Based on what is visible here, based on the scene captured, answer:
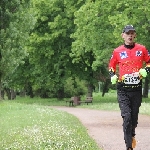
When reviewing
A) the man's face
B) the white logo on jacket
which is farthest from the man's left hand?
the man's face

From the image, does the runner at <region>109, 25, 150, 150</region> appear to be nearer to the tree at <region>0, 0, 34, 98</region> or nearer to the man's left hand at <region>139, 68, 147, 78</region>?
the man's left hand at <region>139, 68, 147, 78</region>

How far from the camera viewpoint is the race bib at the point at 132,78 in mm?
7773

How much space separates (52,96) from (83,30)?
1892 cm

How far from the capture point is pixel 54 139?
10.8 m

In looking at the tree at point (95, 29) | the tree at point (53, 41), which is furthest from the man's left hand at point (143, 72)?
the tree at point (53, 41)

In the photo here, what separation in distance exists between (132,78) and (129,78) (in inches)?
2.2

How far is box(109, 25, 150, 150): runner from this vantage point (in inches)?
306

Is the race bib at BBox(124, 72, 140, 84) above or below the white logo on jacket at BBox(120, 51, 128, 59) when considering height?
below

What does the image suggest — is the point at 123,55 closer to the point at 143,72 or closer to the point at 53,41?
the point at 143,72

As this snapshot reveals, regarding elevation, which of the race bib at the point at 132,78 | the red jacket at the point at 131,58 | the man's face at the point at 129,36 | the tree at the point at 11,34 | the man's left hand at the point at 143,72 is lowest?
the race bib at the point at 132,78

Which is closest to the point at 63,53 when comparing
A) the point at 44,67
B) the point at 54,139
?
the point at 44,67

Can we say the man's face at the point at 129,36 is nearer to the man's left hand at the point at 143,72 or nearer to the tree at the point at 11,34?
the man's left hand at the point at 143,72

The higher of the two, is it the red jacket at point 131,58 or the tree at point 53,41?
the tree at point 53,41

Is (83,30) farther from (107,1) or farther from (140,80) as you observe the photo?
(140,80)
